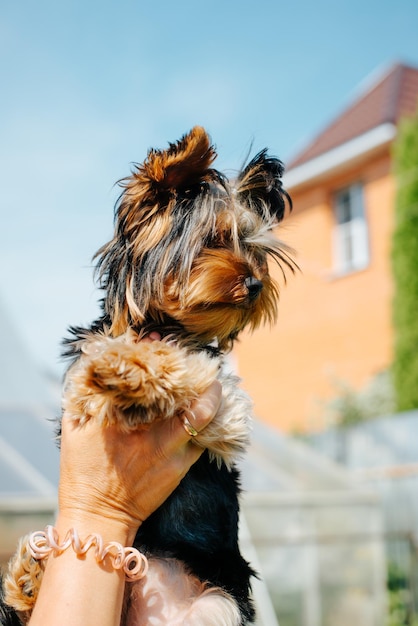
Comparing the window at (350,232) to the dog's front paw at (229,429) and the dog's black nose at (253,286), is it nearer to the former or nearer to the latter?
the dog's black nose at (253,286)

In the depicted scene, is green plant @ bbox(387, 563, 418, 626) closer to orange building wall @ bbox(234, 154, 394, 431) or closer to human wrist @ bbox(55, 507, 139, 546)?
orange building wall @ bbox(234, 154, 394, 431)

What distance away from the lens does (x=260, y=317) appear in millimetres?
3068

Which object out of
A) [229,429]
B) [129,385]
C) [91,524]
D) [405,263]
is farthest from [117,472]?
[405,263]

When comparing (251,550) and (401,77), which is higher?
(401,77)

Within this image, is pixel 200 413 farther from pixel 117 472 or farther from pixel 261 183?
pixel 261 183

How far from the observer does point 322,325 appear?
17797 millimetres

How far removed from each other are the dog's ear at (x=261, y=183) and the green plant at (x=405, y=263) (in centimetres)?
1108

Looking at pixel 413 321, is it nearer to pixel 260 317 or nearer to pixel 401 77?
pixel 401 77

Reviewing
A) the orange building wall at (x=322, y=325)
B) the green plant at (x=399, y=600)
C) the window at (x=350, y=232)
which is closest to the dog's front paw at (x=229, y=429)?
the green plant at (x=399, y=600)

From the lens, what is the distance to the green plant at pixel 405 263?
45.2ft

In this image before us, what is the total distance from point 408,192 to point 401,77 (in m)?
6.22

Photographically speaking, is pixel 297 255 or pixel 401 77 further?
pixel 401 77

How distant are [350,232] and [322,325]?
93.1 inches

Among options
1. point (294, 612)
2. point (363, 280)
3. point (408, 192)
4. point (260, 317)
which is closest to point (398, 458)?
point (294, 612)
